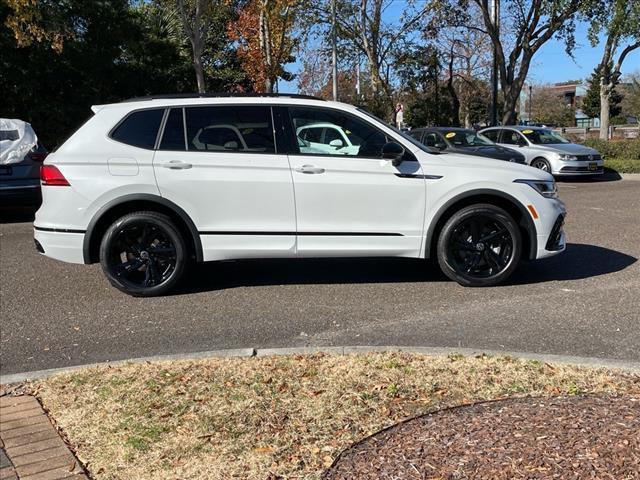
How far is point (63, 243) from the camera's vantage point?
609 cm

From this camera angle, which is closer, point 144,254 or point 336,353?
point 336,353

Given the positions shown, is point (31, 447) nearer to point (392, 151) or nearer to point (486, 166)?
point (392, 151)

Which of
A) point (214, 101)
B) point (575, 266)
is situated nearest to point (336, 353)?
point (214, 101)

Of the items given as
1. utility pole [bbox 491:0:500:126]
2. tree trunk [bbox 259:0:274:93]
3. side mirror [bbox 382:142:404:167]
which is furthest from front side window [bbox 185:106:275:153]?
utility pole [bbox 491:0:500:126]

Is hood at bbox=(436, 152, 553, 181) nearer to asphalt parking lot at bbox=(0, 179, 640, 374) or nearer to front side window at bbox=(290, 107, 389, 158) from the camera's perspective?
front side window at bbox=(290, 107, 389, 158)

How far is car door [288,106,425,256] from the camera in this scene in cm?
608

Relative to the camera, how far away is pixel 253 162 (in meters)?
6.08

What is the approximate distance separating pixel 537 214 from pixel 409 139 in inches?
55.7

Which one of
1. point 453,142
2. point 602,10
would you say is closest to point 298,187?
point 453,142

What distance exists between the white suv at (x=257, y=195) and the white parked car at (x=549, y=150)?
40.7 feet

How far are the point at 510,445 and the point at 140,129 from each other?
4549 millimetres

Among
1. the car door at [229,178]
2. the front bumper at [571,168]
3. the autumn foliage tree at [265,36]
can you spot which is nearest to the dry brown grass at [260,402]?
the car door at [229,178]

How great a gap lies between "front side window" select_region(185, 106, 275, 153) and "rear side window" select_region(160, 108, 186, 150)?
65 millimetres

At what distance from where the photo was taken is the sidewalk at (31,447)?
3174mm
